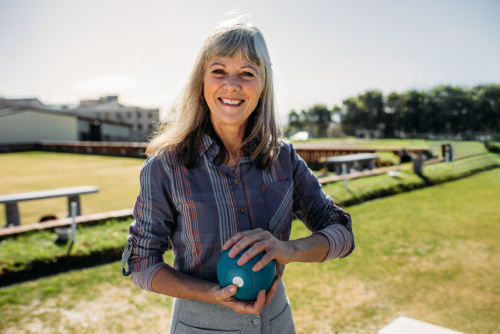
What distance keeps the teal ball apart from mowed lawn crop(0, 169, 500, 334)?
2444 millimetres

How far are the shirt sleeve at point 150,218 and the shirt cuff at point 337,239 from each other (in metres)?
0.62

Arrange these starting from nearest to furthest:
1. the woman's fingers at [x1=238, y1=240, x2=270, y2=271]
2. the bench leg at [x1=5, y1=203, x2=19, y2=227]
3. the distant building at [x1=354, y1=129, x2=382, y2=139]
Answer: the woman's fingers at [x1=238, y1=240, x2=270, y2=271] → the bench leg at [x1=5, y1=203, x2=19, y2=227] → the distant building at [x1=354, y1=129, x2=382, y2=139]

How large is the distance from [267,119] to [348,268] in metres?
3.76

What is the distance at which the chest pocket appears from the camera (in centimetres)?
142

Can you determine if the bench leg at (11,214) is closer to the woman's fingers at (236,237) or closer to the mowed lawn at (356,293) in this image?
the mowed lawn at (356,293)

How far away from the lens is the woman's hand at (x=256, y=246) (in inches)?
46.5

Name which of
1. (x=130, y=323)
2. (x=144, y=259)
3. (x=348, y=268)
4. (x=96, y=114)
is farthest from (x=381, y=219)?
(x=96, y=114)

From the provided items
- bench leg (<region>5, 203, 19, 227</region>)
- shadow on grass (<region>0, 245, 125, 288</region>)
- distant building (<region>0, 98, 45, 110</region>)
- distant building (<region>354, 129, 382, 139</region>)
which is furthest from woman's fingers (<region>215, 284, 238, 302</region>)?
distant building (<region>354, 129, 382, 139</region>)

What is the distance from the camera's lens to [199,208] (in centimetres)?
132

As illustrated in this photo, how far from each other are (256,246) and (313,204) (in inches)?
17.5

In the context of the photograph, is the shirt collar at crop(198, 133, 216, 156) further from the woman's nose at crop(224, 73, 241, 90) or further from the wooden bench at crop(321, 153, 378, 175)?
the wooden bench at crop(321, 153, 378, 175)

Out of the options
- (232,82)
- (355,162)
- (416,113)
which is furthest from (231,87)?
(416,113)

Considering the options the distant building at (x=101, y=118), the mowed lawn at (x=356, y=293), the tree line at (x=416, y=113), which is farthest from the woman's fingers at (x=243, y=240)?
the distant building at (x=101, y=118)

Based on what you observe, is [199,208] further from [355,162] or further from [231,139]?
[355,162]
